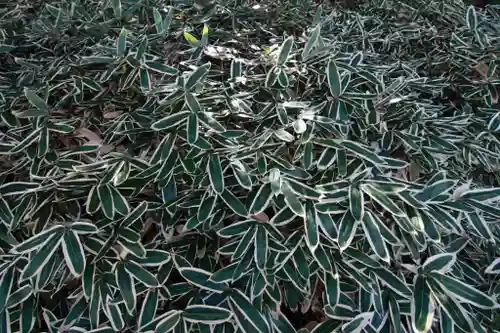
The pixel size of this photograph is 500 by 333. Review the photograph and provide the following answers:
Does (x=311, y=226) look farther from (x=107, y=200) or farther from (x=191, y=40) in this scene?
(x=191, y=40)

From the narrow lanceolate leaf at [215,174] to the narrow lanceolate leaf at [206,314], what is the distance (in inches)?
10.5

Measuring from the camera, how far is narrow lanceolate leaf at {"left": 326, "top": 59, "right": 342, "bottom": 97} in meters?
1.42

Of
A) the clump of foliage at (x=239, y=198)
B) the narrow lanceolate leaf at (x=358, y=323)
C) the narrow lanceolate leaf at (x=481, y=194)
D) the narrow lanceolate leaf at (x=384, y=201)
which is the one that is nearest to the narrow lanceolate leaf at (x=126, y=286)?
the clump of foliage at (x=239, y=198)

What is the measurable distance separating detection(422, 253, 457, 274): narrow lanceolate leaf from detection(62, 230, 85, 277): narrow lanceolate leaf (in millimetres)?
758

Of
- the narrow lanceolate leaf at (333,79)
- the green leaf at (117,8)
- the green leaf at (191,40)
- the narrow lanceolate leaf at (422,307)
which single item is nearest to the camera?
the narrow lanceolate leaf at (422,307)

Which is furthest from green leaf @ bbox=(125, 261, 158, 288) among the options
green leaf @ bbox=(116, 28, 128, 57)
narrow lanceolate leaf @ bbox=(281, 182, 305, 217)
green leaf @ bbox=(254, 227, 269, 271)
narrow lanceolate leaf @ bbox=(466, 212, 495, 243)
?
narrow lanceolate leaf @ bbox=(466, 212, 495, 243)

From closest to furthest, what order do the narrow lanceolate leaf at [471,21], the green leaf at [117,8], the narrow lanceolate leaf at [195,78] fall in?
the narrow lanceolate leaf at [195,78], the green leaf at [117,8], the narrow lanceolate leaf at [471,21]

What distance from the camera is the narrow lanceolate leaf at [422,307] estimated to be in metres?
0.98

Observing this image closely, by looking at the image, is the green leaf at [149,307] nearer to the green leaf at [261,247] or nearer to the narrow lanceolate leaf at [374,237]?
the green leaf at [261,247]

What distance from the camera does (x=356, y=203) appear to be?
1077 millimetres

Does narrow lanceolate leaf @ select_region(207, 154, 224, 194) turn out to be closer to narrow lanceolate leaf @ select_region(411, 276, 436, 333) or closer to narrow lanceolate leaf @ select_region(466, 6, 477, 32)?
narrow lanceolate leaf @ select_region(411, 276, 436, 333)

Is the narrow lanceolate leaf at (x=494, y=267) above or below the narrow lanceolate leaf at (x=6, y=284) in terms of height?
above

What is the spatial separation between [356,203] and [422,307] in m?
0.26

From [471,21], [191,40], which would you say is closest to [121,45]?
[191,40]
